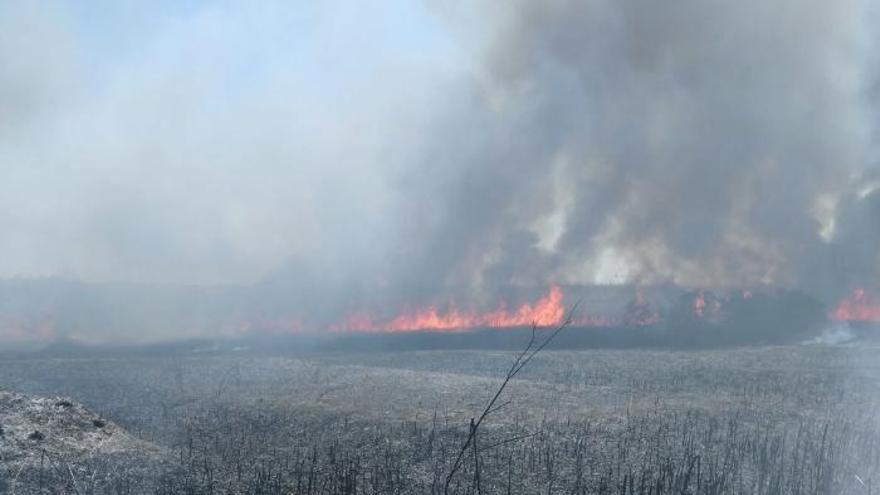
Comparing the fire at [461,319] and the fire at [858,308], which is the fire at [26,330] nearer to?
the fire at [461,319]

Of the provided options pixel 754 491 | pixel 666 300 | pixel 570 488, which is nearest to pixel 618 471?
pixel 570 488

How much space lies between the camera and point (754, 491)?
14617 mm

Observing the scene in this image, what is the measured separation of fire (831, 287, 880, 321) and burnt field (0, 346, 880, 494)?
14.1 meters

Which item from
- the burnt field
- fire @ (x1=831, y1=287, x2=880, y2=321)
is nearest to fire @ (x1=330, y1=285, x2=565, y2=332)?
the burnt field

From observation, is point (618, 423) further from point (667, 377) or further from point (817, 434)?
point (667, 377)

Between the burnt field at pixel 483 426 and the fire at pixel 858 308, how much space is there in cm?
1410

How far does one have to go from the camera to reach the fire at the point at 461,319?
4425cm

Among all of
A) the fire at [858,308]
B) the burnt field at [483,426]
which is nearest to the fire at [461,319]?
the burnt field at [483,426]

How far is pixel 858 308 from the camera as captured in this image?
44875 millimetres

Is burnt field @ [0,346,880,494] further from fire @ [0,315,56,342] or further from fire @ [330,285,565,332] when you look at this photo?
fire @ [330,285,565,332]

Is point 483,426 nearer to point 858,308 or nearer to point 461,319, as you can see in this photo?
point 461,319

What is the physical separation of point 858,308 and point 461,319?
22.9m

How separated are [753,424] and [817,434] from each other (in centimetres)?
160

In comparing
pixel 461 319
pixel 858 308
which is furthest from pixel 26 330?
pixel 858 308
